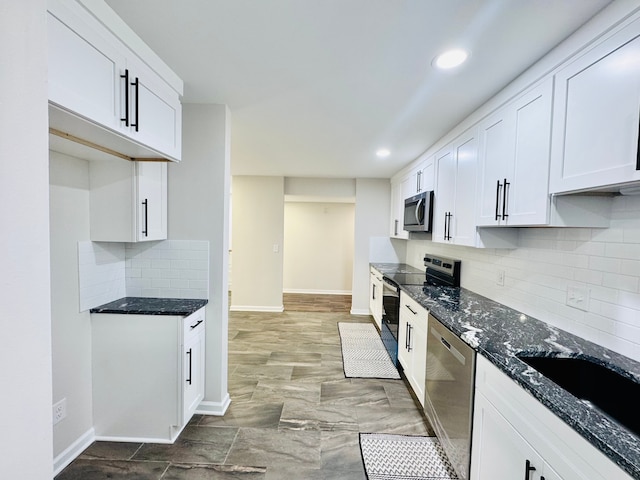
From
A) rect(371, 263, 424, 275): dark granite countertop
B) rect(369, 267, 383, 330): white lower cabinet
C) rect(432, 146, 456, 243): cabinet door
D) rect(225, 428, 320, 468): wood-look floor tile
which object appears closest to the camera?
rect(225, 428, 320, 468): wood-look floor tile

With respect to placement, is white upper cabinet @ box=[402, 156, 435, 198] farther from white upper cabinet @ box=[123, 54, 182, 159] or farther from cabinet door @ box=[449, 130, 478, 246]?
white upper cabinet @ box=[123, 54, 182, 159]

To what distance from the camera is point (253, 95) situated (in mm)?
2084

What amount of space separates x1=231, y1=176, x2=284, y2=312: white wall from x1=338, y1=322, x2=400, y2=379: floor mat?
1505mm

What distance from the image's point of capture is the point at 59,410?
1.83 m

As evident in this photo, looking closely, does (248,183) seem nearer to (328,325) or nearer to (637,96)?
(328,325)

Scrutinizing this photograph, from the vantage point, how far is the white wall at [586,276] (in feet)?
4.53

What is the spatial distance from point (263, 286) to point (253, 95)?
12.3 ft

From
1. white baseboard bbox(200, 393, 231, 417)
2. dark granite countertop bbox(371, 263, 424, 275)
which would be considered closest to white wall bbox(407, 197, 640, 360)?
dark granite countertop bbox(371, 263, 424, 275)

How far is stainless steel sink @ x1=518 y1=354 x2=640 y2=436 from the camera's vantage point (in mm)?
1197

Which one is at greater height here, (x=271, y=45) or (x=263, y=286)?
(x=271, y=45)

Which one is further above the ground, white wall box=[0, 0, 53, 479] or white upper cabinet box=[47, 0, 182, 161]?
white upper cabinet box=[47, 0, 182, 161]

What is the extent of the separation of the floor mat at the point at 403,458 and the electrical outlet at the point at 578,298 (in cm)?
125

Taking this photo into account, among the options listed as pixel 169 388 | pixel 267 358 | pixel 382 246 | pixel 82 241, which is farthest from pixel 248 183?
pixel 169 388

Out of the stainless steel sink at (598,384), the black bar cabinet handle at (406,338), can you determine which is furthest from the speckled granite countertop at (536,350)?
the black bar cabinet handle at (406,338)
